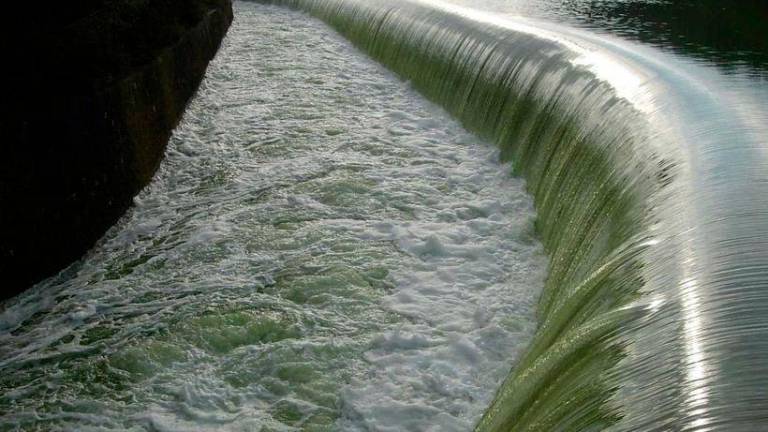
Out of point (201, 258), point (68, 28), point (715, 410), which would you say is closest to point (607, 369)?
point (715, 410)

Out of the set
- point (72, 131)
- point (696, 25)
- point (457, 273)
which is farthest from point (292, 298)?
point (696, 25)

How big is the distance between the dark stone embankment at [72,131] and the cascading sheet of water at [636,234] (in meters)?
4.05

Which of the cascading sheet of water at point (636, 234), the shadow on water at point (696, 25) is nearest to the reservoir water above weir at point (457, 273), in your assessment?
the cascading sheet of water at point (636, 234)

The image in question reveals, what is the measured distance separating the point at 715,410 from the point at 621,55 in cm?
633

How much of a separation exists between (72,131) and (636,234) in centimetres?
501

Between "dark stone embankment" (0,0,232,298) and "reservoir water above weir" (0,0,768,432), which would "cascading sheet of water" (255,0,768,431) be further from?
"dark stone embankment" (0,0,232,298)

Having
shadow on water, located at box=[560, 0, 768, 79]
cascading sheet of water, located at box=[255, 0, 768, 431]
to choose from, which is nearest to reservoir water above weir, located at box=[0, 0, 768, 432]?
cascading sheet of water, located at box=[255, 0, 768, 431]

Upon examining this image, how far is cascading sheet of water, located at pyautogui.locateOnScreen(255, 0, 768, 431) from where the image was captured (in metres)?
3.14

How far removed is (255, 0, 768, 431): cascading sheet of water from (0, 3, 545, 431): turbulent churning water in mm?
474

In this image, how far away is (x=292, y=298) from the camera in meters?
6.27

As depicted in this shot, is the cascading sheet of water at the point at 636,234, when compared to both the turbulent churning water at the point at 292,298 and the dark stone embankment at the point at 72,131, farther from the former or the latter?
the dark stone embankment at the point at 72,131

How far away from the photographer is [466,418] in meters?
4.82

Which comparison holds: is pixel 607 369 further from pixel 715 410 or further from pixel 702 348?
pixel 715 410

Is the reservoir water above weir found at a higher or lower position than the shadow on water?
lower
